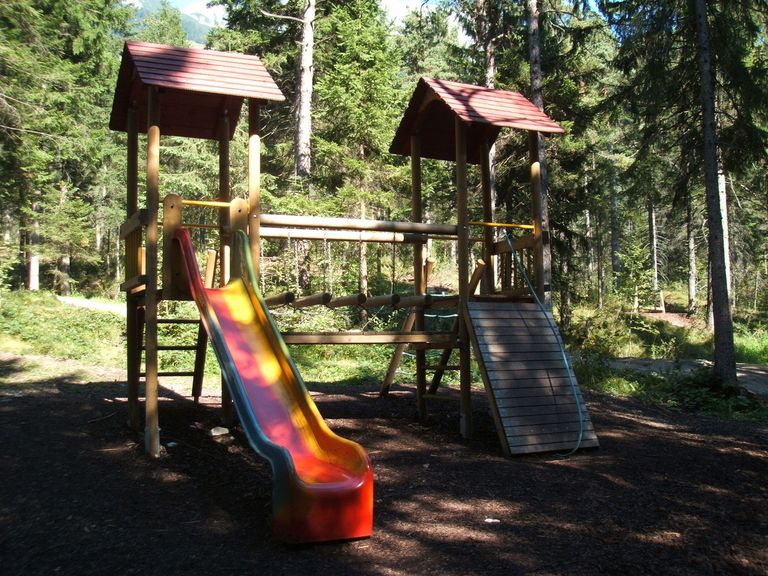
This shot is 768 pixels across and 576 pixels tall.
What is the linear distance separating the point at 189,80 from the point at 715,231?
989 cm

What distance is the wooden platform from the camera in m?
6.02

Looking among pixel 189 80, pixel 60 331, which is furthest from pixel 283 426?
pixel 60 331

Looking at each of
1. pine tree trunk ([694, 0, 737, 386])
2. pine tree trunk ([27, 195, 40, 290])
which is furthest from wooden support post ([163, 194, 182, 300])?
pine tree trunk ([27, 195, 40, 290])

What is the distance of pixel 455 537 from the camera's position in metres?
3.79

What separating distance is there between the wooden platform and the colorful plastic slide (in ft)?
7.54

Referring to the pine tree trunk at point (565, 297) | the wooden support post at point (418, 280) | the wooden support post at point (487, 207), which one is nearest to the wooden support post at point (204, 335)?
the wooden support post at point (418, 280)

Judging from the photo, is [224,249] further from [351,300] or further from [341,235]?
[351,300]

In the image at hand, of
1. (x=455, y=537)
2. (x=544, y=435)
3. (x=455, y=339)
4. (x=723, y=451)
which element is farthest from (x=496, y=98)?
(x=455, y=537)

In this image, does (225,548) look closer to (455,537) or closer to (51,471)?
(455,537)

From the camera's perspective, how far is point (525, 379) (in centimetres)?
635

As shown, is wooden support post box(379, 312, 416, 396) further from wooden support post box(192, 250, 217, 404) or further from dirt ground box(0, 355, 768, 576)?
wooden support post box(192, 250, 217, 404)

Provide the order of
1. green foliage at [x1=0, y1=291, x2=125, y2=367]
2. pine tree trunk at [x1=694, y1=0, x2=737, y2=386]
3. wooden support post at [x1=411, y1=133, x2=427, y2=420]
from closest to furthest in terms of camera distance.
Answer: wooden support post at [x1=411, y1=133, x2=427, y2=420] → pine tree trunk at [x1=694, y1=0, x2=737, y2=386] → green foliage at [x1=0, y1=291, x2=125, y2=367]

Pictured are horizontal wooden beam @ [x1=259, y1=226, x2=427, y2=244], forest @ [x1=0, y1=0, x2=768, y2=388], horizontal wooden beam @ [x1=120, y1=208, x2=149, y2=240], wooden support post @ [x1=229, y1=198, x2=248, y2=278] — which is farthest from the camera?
forest @ [x1=0, y1=0, x2=768, y2=388]

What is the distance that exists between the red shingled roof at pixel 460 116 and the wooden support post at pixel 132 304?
3.46 meters
